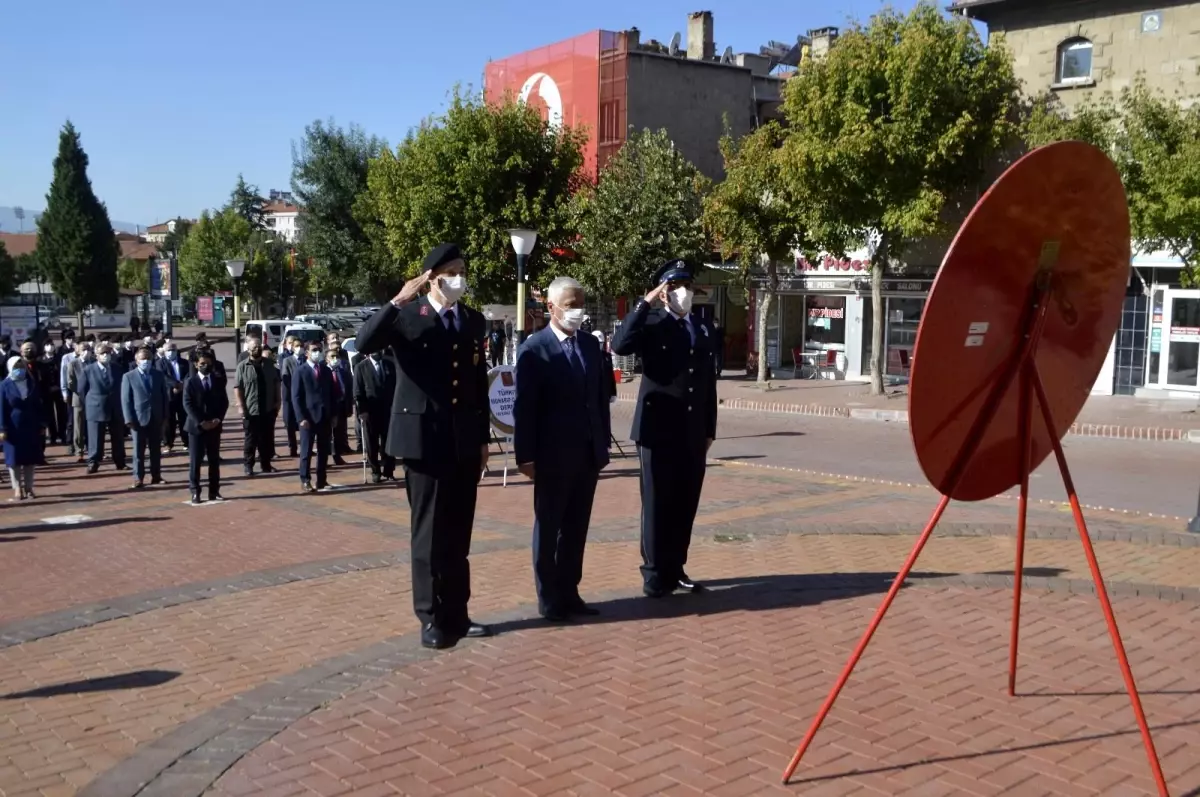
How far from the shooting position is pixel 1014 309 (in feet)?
13.4

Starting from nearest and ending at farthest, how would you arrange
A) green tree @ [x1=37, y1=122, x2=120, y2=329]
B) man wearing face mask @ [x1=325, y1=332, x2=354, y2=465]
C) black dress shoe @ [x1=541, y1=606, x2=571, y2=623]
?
black dress shoe @ [x1=541, y1=606, x2=571, y2=623] < man wearing face mask @ [x1=325, y1=332, x2=354, y2=465] < green tree @ [x1=37, y1=122, x2=120, y2=329]

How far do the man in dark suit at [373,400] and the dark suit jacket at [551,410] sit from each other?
23.3ft

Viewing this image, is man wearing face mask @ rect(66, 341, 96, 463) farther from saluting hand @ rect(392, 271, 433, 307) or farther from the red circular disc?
the red circular disc

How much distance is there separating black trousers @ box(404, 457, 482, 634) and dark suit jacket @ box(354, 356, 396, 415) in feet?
24.2

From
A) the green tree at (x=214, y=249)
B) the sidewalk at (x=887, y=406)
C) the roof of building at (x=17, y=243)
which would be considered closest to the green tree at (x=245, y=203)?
the green tree at (x=214, y=249)

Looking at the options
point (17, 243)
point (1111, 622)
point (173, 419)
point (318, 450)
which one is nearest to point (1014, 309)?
point (1111, 622)

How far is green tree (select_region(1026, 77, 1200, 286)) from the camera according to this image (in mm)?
18641

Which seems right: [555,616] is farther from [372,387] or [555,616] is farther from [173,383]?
[173,383]

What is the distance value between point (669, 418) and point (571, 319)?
3.10 feet

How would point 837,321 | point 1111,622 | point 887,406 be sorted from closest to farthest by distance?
point 1111,622, point 887,406, point 837,321

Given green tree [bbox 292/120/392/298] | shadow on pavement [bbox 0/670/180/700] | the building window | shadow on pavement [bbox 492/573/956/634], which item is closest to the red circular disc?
shadow on pavement [bbox 492/573/956/634]

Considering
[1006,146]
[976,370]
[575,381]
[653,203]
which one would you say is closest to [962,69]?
[1006,146]

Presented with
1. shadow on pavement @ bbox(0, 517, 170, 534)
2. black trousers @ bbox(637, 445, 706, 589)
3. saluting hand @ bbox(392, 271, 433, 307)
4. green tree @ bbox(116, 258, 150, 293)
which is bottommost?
shadow on pavement @ bbox(0, 517, 170, 534)

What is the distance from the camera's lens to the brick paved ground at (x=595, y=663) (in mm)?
4426
